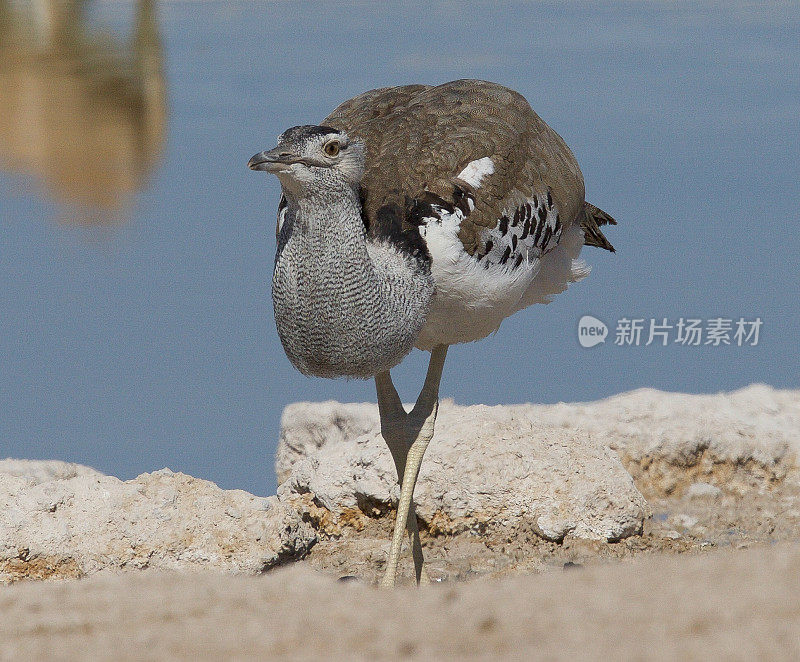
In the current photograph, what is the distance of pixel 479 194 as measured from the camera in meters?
5.12

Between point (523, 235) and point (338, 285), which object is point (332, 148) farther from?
point (523, 235)

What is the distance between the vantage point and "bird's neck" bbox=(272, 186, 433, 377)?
452cm

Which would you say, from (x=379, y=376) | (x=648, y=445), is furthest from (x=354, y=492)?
(x=648, y=445)

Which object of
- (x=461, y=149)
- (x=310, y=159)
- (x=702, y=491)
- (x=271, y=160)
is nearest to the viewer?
(x=271, y=160)

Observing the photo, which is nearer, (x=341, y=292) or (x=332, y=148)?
(x=332, y=148)

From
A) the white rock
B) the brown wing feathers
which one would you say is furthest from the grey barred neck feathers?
the white rock

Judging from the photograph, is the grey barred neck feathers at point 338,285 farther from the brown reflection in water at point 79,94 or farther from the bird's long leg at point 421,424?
the brown reflection in water at point 79,94

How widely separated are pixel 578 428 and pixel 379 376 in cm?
273

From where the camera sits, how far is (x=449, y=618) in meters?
3.17

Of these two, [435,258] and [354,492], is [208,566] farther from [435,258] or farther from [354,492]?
[435,258]

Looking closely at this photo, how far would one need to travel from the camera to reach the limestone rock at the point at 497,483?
272 inches

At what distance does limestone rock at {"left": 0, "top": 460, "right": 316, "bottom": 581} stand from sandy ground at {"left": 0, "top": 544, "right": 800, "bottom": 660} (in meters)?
2.09

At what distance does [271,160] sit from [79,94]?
10627 millimetres

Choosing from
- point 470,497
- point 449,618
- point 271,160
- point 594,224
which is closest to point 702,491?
point 470,497
